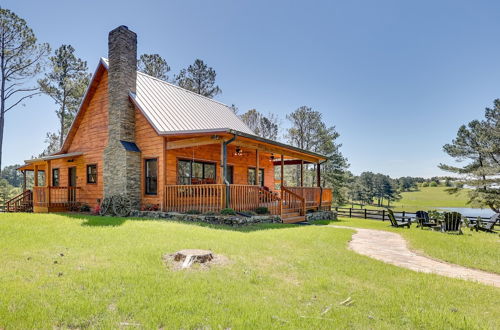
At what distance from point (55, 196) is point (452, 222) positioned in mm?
18900

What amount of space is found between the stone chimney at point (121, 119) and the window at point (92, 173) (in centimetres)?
162

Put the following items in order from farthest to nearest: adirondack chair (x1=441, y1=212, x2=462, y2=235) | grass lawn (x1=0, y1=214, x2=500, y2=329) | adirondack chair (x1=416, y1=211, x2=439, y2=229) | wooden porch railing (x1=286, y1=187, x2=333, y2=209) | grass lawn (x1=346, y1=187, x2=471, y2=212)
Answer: grass lawn (x1=346, y1=187, x2=471, y2=212) → wooden porch railing (x1=286, y1=187, x2=333, y2=209) → adirondack chair (x1=416, y1=211, x2=439, y2=229) → adirondack chair (x1=441, y1=212, x2=462, y2=235) → grass lawn (x1=0, y1=214, x2=500, y2=329)

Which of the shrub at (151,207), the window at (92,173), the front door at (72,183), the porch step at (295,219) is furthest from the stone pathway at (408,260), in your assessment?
the front door at (72,183)

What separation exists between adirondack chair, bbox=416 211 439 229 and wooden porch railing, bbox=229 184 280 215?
7.03m

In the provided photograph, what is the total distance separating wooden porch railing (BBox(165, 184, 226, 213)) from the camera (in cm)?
1064

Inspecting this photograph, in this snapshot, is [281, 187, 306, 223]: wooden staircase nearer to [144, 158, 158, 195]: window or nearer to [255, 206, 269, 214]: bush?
[255, 206, 269, 214]: bush

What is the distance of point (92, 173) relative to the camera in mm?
14859

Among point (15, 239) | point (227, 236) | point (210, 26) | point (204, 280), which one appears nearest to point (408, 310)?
point (204, 280)

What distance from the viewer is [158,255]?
17.5 ft

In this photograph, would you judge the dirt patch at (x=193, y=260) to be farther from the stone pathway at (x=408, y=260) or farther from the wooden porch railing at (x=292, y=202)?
the wooden porch railing at (x=292, y=202)

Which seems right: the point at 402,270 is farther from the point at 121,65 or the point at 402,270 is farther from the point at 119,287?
the point at 121,65

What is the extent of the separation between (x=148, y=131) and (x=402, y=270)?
37.1 feet

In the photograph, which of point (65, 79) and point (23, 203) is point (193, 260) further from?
point (65, 79)

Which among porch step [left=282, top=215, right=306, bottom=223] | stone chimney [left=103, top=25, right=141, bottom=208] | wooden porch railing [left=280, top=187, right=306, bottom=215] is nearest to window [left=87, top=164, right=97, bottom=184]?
stone chimney [left=103, top=25, right=141, bottom=208]
